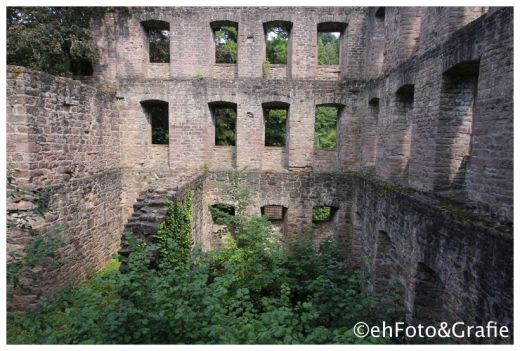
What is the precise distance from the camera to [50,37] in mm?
10367

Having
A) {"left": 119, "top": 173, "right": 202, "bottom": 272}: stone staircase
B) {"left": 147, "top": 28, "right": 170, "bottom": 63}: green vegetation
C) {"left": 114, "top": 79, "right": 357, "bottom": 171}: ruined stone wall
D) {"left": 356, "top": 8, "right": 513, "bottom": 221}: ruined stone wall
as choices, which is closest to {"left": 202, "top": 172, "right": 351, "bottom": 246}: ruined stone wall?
{"left": 114, "top": 79, "right": 357, "bottom": 171}: ruined stone wall

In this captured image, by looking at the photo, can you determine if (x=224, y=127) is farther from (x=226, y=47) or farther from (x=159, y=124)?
(x=226, y=47)

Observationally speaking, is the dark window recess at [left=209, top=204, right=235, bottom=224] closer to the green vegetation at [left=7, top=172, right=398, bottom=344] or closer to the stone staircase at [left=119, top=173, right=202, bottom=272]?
the stone staircase at [left=119, top=173, right=202, bottom=272]

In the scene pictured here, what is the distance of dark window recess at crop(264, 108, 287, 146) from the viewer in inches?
672

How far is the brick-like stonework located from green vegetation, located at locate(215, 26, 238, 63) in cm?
496

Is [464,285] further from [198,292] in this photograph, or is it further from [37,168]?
[37,168]

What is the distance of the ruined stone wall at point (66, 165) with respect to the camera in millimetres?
6746

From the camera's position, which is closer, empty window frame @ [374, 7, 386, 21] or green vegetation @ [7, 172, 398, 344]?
green vegetation @ [7, 172, 398, 344]

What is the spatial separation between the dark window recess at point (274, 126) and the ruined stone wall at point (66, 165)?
26.3 feet

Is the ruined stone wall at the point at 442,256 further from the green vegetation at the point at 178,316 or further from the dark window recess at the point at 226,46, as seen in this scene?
the dark window recess at the point at 226,46

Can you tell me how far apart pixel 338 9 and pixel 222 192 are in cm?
705

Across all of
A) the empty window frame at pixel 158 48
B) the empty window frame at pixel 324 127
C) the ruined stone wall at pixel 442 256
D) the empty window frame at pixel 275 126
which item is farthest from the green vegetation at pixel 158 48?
the empty window frame at pixel 324 127

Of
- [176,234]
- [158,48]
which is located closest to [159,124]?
[158,48]

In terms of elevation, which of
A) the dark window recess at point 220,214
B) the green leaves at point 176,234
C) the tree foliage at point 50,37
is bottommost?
the dark window recess at point 220,214
